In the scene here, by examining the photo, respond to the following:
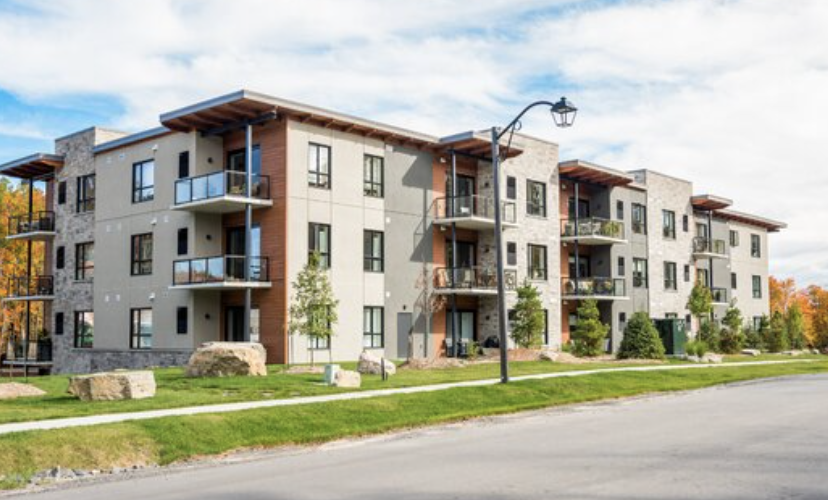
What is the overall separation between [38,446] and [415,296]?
25.8 m

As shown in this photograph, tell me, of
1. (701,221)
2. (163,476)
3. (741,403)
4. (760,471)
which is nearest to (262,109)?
(741,403)

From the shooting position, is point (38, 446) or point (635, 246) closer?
point (38, 446)

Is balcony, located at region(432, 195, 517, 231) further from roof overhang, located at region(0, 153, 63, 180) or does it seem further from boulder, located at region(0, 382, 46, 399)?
boulder, located at region(0, 382, 46, 399)

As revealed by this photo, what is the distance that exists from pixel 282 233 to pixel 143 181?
28.7ft

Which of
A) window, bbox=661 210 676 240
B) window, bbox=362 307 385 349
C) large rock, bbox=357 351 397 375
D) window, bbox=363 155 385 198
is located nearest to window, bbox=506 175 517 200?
window, bbox=363 155 385 198

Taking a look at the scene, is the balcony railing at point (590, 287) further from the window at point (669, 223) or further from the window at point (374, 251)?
the window at point (374, 251)

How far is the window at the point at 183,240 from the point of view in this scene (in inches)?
1379

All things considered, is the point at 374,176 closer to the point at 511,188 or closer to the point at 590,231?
the point at 511,188

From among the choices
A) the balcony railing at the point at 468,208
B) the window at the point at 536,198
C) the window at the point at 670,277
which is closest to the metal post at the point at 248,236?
the balcony railing at the point at 468,208

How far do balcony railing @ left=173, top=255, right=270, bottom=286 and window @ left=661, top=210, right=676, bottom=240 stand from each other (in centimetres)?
3165

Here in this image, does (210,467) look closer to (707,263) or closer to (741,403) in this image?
(741,403)

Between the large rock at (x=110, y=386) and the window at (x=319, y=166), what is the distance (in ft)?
53.4

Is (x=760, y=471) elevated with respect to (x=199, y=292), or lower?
lower

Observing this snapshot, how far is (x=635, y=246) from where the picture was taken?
52.8 meters
